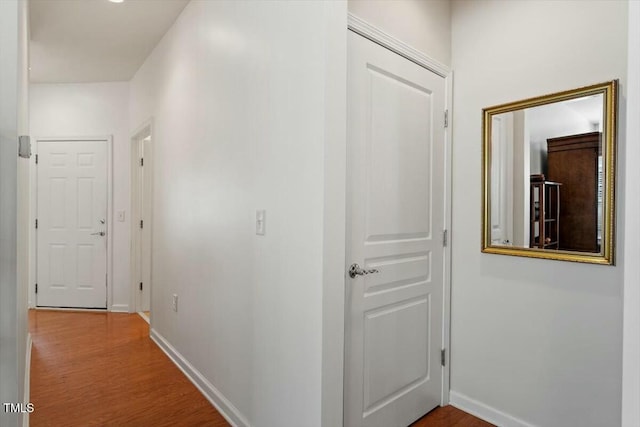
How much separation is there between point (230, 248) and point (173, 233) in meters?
1.07

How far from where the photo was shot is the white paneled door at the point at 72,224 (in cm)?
433

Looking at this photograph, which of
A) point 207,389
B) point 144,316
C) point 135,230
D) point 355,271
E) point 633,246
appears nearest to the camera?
point 633,246

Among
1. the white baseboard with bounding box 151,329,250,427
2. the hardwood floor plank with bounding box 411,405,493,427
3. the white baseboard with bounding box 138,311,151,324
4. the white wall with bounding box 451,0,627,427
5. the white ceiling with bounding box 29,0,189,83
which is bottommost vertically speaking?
the white baseboard with bounding box 138,311,151,324

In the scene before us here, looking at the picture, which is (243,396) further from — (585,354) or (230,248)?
(585,354)

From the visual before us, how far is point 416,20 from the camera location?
201cm

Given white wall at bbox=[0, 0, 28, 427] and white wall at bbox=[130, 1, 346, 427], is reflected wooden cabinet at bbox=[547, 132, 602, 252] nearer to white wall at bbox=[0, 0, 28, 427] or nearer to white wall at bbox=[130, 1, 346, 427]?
white wall at bbox=[130, 1, 346, 427]

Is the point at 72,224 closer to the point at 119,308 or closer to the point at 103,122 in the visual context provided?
the point at 119,308

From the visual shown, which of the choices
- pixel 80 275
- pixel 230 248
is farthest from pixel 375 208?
pixel 80 275

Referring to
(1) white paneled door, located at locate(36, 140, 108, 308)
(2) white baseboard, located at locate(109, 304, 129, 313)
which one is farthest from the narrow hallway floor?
(1) white paneled door, located at locate(36, 140, 108, 308)

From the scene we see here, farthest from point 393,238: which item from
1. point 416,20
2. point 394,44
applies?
point 416,20

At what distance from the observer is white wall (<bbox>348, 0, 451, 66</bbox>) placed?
1.77 m

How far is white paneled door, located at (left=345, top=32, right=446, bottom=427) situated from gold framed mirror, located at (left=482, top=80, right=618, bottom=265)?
12.0 inches

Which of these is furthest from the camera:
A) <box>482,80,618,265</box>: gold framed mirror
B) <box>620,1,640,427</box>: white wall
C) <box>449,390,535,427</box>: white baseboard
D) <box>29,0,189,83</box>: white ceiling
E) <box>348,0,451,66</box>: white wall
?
<box>29,0,189,83</box>: white ceiling

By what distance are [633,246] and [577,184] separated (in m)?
1.02
